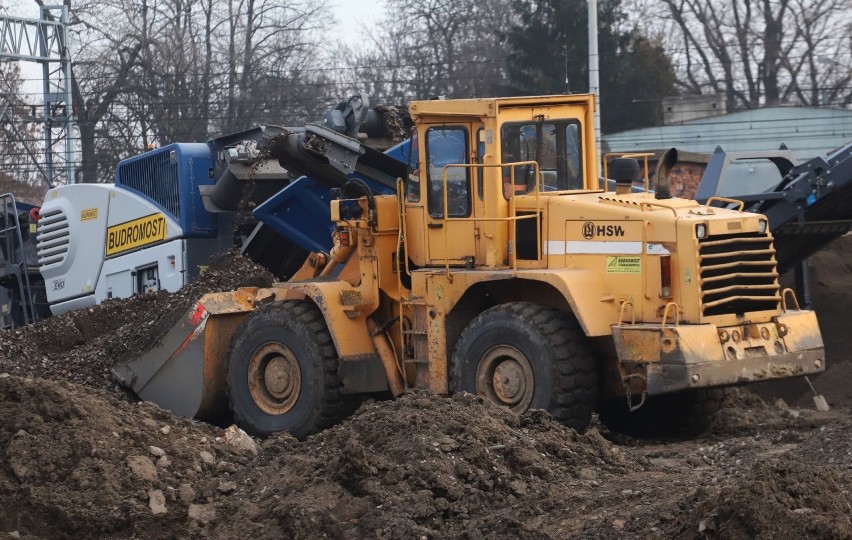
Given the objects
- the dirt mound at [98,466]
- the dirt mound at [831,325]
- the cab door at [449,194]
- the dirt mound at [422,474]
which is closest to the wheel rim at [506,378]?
the cab door at [449,194]

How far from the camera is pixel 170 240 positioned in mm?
14984

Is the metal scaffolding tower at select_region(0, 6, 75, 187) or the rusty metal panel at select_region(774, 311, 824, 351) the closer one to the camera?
the rusty metal panel at select_region(774, 311, 824, 351)

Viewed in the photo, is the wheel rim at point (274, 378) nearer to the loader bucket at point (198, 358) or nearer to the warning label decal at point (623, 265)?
the loader bucket at point (198, 358)

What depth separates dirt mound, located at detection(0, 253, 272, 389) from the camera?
12.4 m

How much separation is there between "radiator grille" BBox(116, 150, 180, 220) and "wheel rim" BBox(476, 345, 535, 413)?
20.2 feet

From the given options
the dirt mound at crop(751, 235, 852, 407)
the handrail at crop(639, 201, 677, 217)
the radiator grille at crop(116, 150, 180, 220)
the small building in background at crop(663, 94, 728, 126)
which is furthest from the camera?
the small building in background at crop(663, 94, 728, 126)

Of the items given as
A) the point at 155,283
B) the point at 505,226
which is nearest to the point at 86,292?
the point at 155,283

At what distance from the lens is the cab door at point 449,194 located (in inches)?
399

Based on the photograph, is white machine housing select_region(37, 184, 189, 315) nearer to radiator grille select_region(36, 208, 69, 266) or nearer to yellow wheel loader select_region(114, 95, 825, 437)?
radiator grille select_region(36, 208, 69, 266)

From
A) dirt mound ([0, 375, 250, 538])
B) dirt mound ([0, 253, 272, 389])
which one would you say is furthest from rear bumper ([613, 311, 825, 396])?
dirt mound ([0, 253, 272, 389])

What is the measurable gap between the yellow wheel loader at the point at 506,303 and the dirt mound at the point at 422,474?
1016 mm

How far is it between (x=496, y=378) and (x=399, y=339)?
1.21 meters

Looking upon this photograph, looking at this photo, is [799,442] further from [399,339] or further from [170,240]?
[170,240]

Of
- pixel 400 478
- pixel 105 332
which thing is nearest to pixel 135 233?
pixel 105 332
